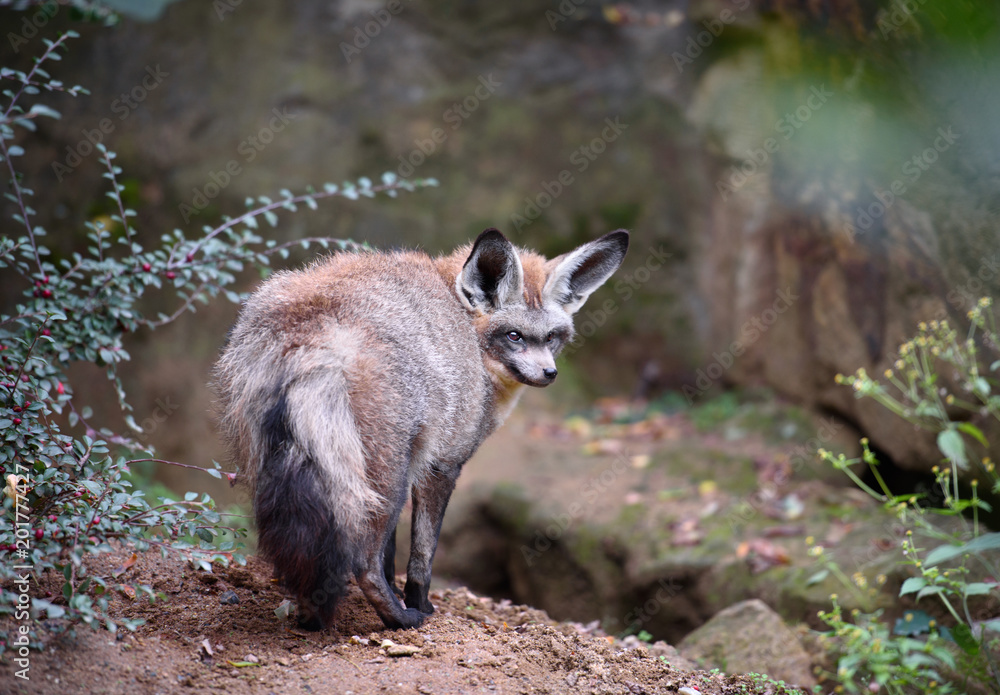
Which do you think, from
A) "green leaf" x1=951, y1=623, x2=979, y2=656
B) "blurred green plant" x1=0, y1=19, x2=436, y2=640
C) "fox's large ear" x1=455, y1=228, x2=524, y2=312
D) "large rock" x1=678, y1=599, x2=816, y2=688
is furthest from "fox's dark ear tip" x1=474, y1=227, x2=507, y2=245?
"green leaf" x1=951, y1=623, x2=979, y2=656

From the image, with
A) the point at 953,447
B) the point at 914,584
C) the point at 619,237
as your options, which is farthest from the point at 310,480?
the point at 953,447

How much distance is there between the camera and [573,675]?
3574 millimetres

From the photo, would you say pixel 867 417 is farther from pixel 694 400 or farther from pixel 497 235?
pixel 497 235

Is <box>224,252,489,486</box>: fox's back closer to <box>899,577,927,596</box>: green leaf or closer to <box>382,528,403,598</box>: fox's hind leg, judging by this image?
<box>382,528,403,598</box>: fox's hind leg

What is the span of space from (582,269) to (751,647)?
2.55 metres

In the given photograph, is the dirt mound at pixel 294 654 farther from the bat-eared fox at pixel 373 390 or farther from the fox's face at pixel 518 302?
the fox's face at pixel 518 302

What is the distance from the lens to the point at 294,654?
3.52 metres

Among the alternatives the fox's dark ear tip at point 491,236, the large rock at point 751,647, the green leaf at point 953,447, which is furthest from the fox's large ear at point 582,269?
the large rock at point 751,647

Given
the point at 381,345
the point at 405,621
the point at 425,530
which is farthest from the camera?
the point at 425,530

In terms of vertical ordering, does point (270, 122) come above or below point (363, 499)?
above

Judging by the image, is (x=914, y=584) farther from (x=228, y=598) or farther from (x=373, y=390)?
(x=228, y=598)

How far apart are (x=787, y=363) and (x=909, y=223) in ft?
8.49

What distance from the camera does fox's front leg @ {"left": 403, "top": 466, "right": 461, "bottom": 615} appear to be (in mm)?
4195

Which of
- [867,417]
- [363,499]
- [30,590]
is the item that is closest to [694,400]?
[867,417]
